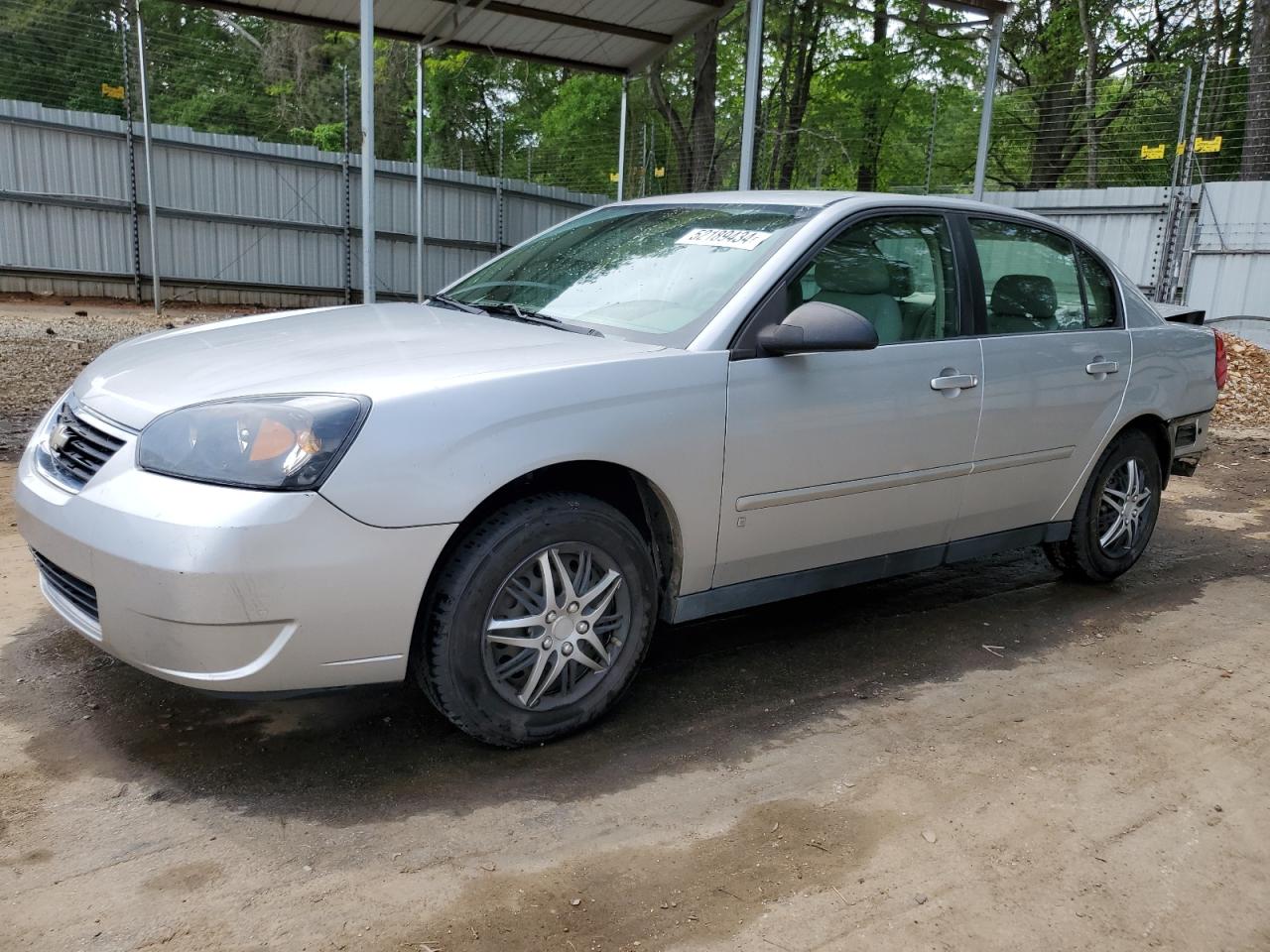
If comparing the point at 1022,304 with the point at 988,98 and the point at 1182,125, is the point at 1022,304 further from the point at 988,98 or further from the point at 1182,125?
the point at 1182,125

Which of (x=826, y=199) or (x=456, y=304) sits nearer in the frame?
(x=826, y=199)

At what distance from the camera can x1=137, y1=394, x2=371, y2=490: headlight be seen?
2.54 meters

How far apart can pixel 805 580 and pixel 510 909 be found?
1.70 meters

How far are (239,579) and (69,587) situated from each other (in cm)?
71

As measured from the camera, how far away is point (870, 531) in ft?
12.4

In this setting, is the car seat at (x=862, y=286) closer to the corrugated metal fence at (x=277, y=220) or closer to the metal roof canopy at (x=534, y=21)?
the metal roof canopy at (x=534, y=21)

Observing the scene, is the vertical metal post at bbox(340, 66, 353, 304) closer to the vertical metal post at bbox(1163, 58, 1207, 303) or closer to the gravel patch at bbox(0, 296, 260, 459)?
the gravel patch at bbox(0, 296, 260, 459)

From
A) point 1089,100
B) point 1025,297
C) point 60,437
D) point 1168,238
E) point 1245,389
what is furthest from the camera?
point 1089,100

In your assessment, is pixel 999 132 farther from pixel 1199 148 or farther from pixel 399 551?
pixel 399 551

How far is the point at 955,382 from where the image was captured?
384 centimetres

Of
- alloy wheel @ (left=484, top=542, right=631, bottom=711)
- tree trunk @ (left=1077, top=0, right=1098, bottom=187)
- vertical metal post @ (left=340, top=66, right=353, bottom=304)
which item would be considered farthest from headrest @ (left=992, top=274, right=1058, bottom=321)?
tree trunk @ (left=1077, top=0, right=1098, bottom=187)

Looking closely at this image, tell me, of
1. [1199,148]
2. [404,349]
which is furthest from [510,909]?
[1199,148]

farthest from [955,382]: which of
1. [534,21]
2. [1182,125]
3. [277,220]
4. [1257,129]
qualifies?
[277,220]

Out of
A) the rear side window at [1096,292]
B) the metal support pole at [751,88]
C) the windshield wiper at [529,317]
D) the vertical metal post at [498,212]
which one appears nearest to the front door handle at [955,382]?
the rear side window at [1096,292]
